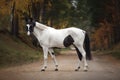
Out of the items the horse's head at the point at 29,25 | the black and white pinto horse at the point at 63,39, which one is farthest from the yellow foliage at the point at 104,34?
the horse's head at the point at 29,25

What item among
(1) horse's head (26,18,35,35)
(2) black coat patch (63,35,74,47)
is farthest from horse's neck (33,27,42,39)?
(2) black coat patch (63,35,74,47)

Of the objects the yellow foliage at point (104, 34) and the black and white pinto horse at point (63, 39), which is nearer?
the black and white pinto horse at point (63, 39)

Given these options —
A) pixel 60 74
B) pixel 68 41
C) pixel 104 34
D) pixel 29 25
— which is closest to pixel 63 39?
pixel 68 41

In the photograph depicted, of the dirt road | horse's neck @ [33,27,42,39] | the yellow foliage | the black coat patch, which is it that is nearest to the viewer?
the dirt road

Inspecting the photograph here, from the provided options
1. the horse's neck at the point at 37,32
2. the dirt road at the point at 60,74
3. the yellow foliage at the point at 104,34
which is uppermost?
the horse's neck at the point at 37,32

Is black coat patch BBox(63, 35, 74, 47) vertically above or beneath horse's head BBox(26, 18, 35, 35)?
beneath

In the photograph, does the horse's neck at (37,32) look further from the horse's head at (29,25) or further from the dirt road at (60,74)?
the dirt road at (60,74)

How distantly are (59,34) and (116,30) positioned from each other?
2762cm

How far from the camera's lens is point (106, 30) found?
47.1 meters

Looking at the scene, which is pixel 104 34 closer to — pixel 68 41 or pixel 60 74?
pixel 68 41

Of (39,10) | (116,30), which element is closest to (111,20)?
(116,30)

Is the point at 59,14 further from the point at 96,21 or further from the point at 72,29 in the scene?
the point at 72,29

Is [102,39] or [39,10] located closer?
[39,10]

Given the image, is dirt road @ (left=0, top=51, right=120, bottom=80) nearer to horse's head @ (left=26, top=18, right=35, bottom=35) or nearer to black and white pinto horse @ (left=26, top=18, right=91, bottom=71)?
black and white pinto horse @ (left=26, top=18, right=91, bottom=71)
